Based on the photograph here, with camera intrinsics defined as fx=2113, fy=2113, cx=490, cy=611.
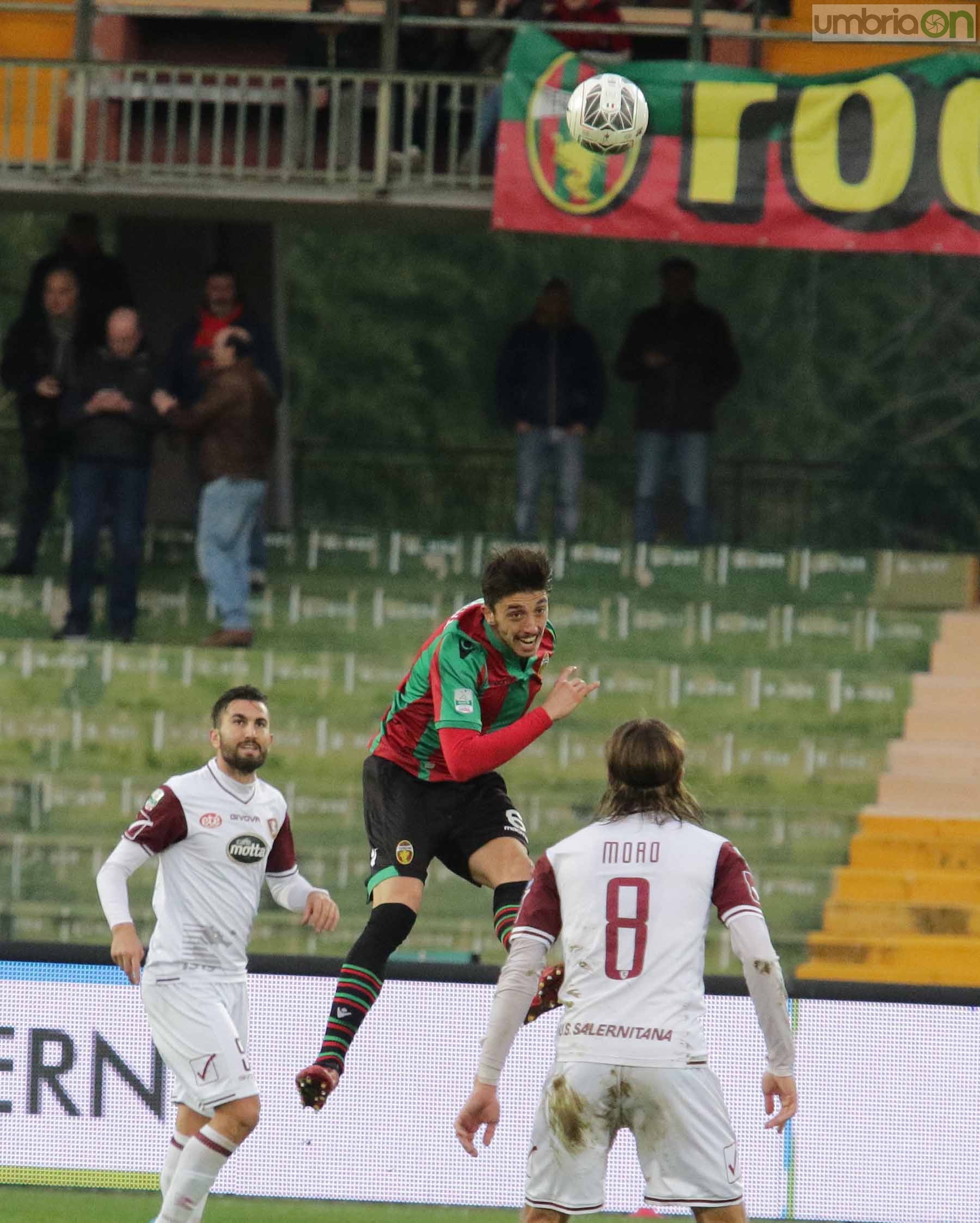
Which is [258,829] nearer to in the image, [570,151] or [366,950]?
[366,950]

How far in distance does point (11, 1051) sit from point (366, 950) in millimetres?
2162

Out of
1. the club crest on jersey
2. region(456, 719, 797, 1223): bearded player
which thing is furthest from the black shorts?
region(456, 719, 797, 1223): bearded player

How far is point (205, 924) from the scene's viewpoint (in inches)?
285

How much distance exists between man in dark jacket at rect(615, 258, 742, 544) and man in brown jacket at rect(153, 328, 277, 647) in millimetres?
2805

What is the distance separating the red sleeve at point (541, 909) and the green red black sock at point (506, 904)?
145 centimetres

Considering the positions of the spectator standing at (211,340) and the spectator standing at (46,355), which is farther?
the spectator standing at (46,355)

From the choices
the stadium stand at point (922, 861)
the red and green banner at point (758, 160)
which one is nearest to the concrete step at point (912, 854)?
the stadium stand at point (922, 861)

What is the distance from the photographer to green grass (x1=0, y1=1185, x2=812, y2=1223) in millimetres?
8219

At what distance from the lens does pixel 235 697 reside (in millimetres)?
7266

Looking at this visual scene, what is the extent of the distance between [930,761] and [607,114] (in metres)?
4.81

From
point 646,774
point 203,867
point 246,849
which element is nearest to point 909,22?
point 246,849

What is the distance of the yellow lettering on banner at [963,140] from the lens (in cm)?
1405

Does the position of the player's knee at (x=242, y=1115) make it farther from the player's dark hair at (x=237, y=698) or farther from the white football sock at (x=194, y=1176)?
the player's dark hair at (x=237, y=698)

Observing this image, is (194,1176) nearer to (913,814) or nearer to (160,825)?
(160,825)
